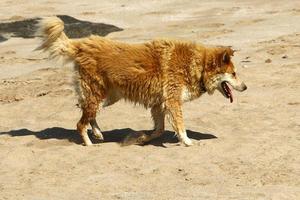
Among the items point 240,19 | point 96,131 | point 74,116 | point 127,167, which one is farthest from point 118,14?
point 127,167

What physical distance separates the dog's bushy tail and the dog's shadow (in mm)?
1248

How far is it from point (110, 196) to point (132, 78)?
2.42 metres

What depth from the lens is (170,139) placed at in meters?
10.1

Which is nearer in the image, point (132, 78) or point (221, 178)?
point (221, 178)

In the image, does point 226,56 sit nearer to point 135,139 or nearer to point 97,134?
point 135,139

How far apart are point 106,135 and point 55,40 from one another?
1.65m

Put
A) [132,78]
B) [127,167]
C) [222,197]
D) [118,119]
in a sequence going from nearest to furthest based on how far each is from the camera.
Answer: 1. [222,197]
2. [127,167]
3. [132,78]
4. [118,119]

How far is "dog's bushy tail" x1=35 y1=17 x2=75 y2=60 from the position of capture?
32.5ft

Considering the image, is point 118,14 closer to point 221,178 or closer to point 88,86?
point 88,86

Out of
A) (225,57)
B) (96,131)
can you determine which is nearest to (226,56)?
(225,57)

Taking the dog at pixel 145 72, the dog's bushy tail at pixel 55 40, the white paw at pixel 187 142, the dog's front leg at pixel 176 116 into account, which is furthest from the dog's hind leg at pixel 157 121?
the dog's bushy tail at pixel 55 40

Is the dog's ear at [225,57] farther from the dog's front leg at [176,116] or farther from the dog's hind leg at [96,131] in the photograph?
the dog's hind leg at [96,131]

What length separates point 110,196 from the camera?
762 centimetres

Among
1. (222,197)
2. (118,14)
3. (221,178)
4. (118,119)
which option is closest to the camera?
A: (222,197)
